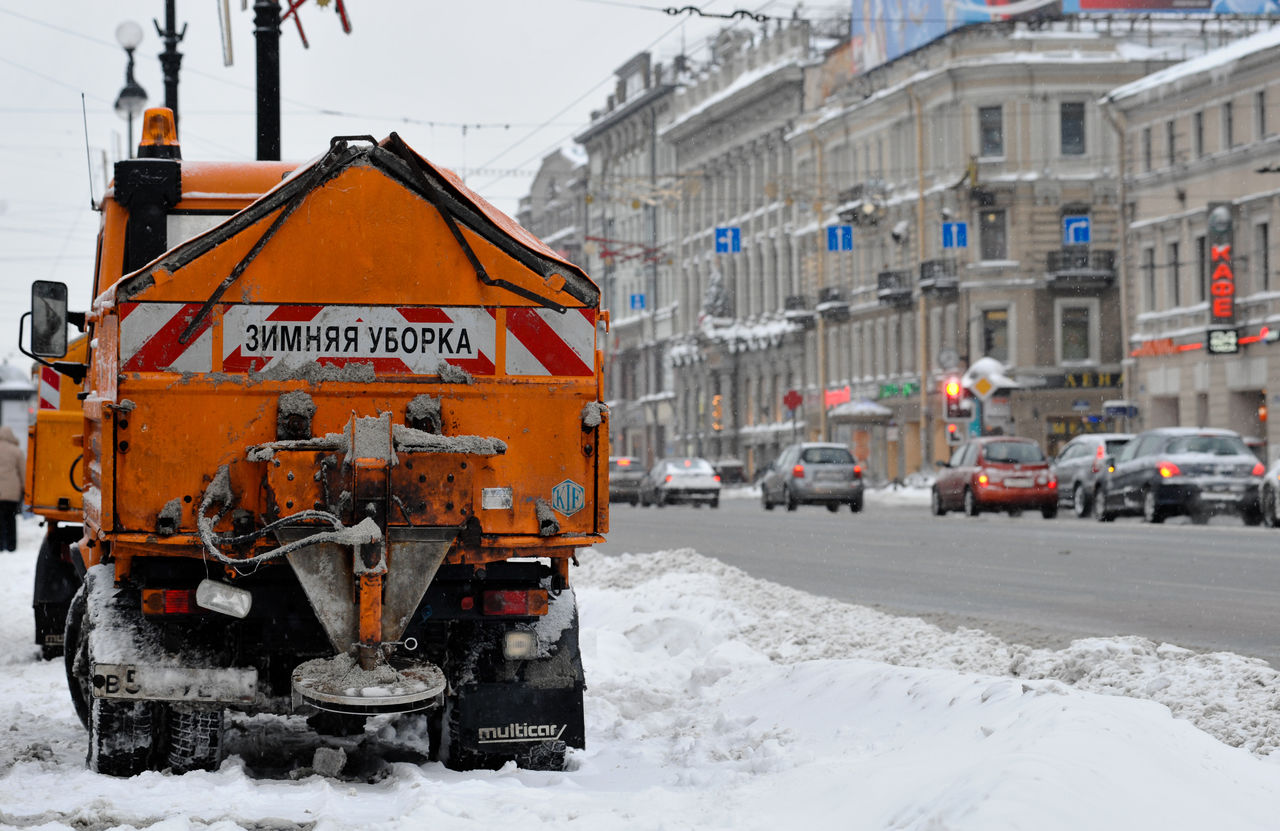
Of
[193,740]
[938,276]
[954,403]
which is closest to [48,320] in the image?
[193,740]

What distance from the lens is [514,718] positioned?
795 centimetres

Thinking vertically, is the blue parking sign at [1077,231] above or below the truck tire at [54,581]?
above

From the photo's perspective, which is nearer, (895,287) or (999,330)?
(999,330)

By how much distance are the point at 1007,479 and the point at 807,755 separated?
94.0 ft

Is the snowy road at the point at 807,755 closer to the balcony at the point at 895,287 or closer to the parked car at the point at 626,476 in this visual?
the parked car at the point at 626,476

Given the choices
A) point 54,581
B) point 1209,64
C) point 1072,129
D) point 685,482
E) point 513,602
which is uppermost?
point 1072,129

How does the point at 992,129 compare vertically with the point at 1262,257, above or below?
above

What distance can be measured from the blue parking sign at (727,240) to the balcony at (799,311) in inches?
126

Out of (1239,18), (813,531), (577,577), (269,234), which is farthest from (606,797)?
(1239,18)

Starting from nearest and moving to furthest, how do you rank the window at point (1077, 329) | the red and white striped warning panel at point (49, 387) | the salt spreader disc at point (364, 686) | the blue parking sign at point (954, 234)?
the salt spreader disc at point (364, 686) < the red and white striped warning panel at point (49, 387) < the blue parking sign at point (954, 234) < the window at point (1077, 329)

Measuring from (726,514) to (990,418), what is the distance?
9805mm

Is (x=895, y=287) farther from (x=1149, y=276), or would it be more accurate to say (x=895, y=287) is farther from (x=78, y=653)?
(x=78, y=653)

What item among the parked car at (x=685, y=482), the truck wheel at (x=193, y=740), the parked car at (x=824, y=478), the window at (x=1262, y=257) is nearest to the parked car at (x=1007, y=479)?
the parked car at (x=824, y=478)

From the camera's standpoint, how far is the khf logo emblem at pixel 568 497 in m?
7.67
